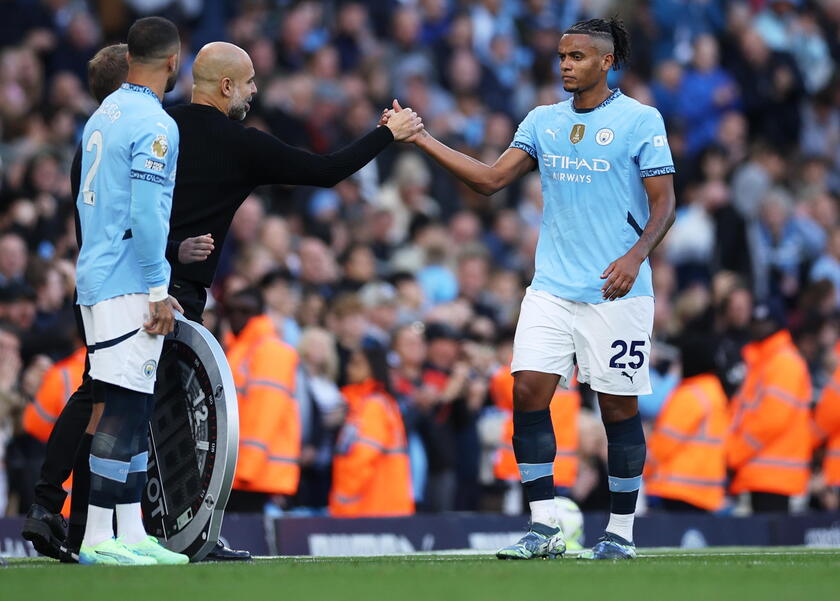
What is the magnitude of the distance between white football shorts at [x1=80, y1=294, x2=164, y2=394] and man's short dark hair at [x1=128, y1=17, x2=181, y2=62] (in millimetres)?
1130

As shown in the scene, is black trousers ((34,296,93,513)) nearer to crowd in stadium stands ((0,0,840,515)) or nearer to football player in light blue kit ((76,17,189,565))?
football player in light blue kit ((76,17,189,565))

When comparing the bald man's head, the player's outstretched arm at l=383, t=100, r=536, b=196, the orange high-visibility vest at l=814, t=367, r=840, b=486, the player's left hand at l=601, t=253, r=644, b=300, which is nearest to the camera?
the player's left hand at l=601, t=253, r=644, b=300

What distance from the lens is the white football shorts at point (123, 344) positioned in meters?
7.45

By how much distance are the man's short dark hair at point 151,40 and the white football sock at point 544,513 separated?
9.41 feet

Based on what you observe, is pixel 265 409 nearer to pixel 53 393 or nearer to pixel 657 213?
pixel 53 393

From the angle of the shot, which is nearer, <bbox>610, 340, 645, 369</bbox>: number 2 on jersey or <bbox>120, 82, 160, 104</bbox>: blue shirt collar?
<bbox>120, 82, 160, 104</bbox>: blue shirt collar

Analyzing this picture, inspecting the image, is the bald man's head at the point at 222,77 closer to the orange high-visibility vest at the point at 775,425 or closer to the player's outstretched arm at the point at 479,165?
the player's outstretched arm at the point at 479,165

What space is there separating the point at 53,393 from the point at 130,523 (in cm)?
345

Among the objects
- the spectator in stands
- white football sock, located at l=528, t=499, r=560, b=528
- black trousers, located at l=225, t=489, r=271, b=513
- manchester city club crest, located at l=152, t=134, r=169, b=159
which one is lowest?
black trousers, located at l=225, t=489, r=271, b=513

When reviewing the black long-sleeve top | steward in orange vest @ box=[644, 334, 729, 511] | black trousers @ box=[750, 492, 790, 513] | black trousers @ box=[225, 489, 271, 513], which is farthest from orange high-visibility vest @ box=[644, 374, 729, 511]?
the black long-sleeve top

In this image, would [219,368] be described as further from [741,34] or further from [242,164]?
[741,34]

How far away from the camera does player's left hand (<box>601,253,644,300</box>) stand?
8.00 metres

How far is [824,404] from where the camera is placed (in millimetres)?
14078

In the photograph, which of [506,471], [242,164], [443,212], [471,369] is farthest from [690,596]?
[443,212]
